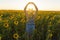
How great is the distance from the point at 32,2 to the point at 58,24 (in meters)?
0.31

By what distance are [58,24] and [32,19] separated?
23 cm

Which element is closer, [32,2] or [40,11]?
[32,2]

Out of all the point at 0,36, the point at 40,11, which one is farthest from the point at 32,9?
the point at 0,36

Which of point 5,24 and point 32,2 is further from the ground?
point 32,2

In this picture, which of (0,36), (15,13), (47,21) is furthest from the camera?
(15,13)

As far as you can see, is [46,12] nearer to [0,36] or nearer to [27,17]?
[27,17]

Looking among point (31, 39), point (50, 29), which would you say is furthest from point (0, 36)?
point (50, 29)

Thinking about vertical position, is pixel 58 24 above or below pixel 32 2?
below

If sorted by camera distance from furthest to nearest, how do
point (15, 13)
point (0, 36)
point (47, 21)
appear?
1. point (15, 13)
2. point (47, 21)
3. point (0, 36)

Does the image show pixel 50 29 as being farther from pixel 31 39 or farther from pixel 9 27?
pixel 9 27

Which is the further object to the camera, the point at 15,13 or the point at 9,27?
the point at 15,13

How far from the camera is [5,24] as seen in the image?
2.09 meters

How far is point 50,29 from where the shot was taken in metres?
2.10

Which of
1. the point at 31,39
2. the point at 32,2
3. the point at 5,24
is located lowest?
the point at 31,39
